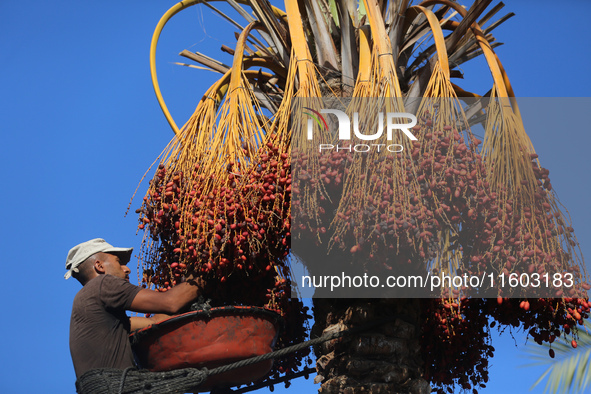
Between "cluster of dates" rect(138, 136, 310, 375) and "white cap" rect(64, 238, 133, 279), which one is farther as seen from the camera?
"white cap" rect(64, 238, 133, 279)

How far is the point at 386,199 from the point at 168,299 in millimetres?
1044

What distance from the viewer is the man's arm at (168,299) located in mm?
2803

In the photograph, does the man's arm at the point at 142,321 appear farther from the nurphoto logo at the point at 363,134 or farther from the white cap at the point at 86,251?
the nurphoto logo at the point at 363,134

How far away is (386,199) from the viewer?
244 cm

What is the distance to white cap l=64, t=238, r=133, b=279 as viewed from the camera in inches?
127

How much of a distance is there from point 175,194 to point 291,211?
58 cm

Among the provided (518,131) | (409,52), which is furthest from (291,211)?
(409,52)

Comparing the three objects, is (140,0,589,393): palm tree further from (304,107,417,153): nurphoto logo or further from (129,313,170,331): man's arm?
(129,313,170,331): man's arm

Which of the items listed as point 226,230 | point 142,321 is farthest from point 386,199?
point 142,321

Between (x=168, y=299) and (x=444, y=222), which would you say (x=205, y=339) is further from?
(x=444, y=222)

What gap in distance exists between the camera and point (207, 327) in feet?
9.02

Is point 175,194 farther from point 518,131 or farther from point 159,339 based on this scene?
point 518,131

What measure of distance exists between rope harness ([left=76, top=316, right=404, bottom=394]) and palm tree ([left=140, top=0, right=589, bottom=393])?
0.90ft


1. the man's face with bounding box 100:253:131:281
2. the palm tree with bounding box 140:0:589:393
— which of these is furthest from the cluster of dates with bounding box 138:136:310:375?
the man's face with bounding box 100:253:131:281
